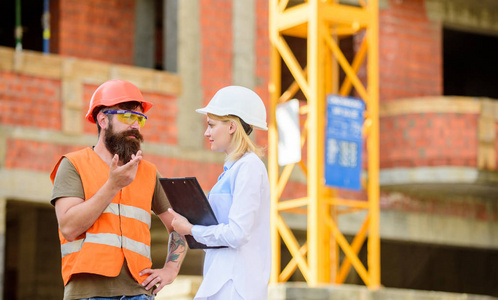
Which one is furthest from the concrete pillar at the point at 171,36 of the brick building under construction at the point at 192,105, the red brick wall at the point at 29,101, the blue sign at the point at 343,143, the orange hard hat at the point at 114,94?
the orange hard hat at the point at 114,94

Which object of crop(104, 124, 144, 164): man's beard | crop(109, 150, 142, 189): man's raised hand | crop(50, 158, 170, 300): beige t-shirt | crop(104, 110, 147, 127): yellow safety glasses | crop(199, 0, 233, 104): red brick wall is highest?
crop(199, 0, 233, 104): red brick wall

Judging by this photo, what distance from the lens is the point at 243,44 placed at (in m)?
16.1

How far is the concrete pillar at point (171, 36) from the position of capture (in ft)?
51.1

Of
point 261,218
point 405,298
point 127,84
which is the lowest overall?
point 405,298

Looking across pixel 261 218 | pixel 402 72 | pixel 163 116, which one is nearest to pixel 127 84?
pixel 261 218

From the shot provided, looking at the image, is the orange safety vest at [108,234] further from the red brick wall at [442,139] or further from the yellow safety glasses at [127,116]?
the red brick wall at [442,139]

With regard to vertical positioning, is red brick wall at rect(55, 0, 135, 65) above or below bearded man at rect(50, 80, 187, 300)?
above

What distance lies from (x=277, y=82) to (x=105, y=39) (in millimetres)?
2812

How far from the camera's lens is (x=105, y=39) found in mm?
16406

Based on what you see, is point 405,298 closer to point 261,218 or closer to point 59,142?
point 59,142

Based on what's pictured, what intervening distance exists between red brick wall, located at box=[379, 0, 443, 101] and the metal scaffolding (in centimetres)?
98

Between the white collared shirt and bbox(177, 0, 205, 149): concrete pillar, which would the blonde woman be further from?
bbox(177, 0, 205, 149): concrete pillar

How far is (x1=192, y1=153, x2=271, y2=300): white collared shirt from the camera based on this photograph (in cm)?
471

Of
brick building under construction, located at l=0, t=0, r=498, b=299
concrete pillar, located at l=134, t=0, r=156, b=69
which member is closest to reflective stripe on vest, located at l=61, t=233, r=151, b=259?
brick building under construction, located at l=0, t=0, r=498, b=299
